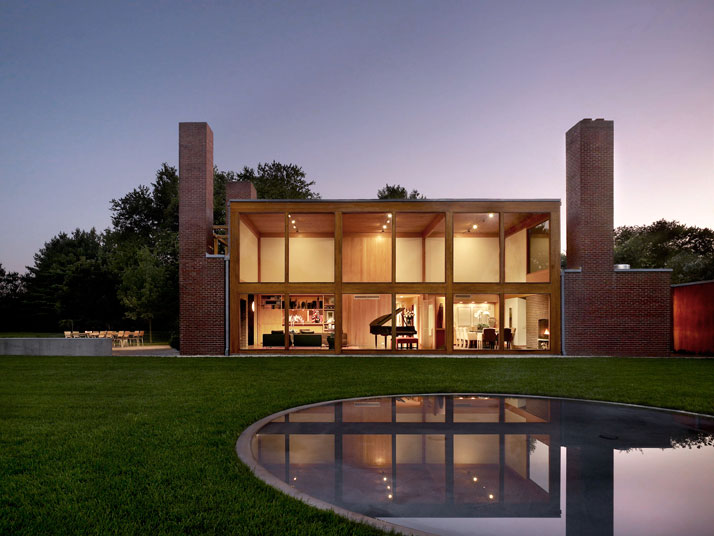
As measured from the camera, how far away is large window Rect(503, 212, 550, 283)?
17.7m

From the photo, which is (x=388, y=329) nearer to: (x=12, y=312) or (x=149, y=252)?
(x=149, y=252)

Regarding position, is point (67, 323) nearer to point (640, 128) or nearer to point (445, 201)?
point (445, 201)

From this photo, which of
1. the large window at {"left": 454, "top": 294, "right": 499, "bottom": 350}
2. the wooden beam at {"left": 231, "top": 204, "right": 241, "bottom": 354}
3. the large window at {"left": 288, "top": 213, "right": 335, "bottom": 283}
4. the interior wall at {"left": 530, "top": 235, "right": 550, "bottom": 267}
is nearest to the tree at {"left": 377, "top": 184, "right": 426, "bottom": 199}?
the large window at {"left": 288, "top": 213, "right": 335, "bottom": 283}

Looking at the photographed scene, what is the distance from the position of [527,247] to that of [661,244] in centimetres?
3682

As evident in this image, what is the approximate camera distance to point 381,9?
18516mm

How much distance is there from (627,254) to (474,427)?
134 ft

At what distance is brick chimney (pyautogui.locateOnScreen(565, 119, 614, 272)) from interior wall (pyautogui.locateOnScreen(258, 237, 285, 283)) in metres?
12.7

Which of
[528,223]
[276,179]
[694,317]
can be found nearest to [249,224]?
[528,223]

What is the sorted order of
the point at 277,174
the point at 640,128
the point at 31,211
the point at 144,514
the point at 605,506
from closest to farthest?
the point at 144,514 → the point at 605,506 → the point at 640,128 → the point at 277,174 → the point at 31,211

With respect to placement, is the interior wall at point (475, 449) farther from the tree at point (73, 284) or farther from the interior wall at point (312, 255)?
the tree at point (73, 284)

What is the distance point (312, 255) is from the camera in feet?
69.3

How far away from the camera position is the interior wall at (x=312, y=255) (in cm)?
2106

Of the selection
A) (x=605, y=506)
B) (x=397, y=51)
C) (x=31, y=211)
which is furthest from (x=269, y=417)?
(x=31, y=211)

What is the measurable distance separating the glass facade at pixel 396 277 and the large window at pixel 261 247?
47 millimetres
